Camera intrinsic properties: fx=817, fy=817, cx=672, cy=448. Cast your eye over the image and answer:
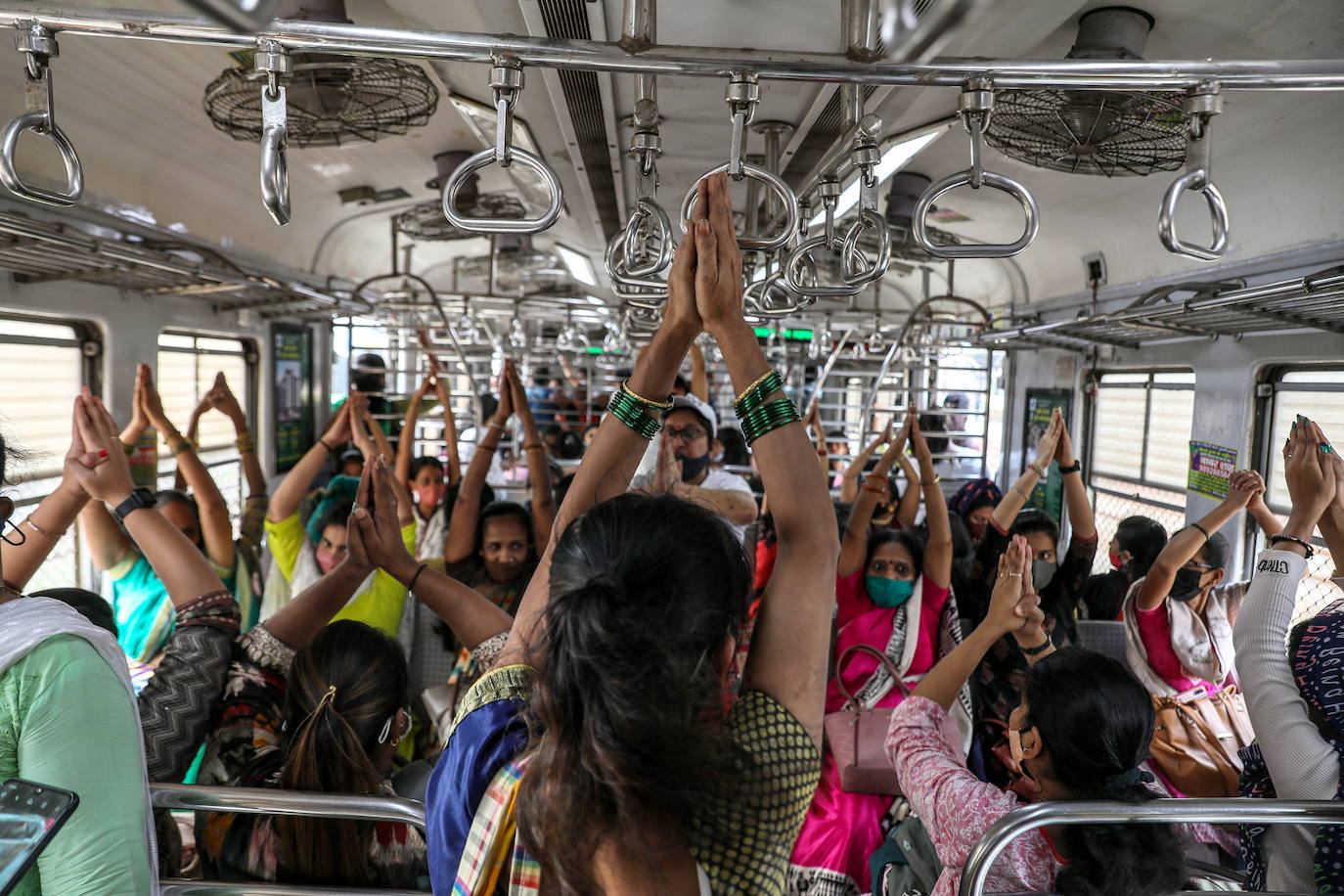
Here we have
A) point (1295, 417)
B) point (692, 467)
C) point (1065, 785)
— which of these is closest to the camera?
point (1065, 785)

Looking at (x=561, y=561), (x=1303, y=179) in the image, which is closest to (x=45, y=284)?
(x=561, y=561)

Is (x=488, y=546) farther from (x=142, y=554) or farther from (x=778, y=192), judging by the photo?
(x=778, y=192)

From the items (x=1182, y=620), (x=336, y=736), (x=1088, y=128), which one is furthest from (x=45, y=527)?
(x=1182, y=620)

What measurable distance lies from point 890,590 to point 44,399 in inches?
167

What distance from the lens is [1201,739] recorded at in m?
2.97

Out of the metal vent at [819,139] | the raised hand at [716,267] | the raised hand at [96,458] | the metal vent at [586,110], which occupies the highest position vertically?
the metal vent at [586,110]

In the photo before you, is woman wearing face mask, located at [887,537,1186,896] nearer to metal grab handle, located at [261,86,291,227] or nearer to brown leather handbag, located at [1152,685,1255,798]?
brown leather handbag, located at [1152,685,1255,798]

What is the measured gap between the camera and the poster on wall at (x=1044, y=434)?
6.83 metres

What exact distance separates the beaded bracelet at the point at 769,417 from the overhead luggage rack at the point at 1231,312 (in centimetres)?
256

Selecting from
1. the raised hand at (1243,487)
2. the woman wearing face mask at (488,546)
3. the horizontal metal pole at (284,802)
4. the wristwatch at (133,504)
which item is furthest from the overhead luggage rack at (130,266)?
the raised hand at (1243,487)

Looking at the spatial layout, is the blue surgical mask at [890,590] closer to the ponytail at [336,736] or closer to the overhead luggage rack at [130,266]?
the ponytail at [336,736]

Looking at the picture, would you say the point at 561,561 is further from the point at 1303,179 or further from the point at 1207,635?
the point at 1303,179

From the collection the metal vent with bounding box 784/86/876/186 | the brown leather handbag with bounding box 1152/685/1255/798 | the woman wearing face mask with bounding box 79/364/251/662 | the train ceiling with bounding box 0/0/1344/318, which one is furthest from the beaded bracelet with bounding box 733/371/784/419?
the brown leather handbag with bounding box 1152/685/1255/798

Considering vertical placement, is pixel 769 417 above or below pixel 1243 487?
above
